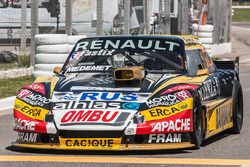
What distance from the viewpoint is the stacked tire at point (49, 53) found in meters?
20.4

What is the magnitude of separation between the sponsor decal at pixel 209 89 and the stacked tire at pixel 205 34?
2313 cm

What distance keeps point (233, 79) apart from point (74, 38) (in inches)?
394

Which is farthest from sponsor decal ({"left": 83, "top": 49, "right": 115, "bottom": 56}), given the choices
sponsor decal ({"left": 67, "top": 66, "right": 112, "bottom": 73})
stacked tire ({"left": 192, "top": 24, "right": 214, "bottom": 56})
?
stacked tire ({"left": 192, "top": 24, "right": 214, "bottom": 56})

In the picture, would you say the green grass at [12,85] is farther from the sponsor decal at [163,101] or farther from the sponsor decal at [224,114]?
the sponsor decal at [163,101]

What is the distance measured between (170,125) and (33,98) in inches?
61.3

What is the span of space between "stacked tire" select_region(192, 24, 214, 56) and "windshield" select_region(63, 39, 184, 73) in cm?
2319

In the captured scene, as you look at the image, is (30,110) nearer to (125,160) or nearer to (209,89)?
(125,160)

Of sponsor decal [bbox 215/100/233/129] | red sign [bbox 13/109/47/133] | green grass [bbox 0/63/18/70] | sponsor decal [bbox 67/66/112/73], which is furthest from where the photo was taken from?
green grass [bbox 0/63/18/70]

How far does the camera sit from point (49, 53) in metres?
20.7

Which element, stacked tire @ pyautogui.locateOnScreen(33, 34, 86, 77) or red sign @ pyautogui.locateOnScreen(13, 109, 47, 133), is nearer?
red sign @ pyautogui.locateOnScreen(13, 109, 47, 133)

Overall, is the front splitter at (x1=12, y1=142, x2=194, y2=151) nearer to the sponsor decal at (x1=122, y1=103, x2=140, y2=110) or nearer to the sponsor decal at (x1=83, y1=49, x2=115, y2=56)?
the sponsor decal at (x1=122, y1=103, x2=140, y2=110)

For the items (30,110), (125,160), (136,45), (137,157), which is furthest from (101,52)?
(125,160)

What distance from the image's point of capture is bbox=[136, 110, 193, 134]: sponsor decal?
31.2 feet

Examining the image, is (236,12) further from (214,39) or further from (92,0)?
(92,0)
